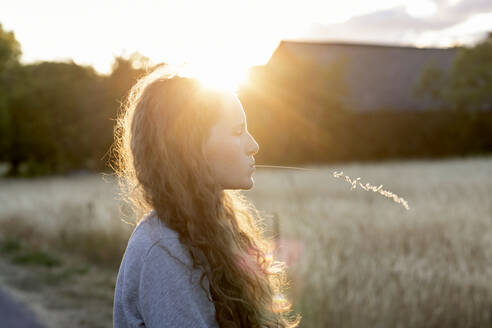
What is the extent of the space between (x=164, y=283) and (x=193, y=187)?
0.30m

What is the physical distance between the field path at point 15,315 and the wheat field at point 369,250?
1.48 metres

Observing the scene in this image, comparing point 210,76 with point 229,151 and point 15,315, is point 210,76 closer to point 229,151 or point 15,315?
point 229,151

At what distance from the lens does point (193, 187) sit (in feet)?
4.66

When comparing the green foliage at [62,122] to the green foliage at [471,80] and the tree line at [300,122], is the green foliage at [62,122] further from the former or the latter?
the green foliage at [471,80]

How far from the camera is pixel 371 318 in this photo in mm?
3887

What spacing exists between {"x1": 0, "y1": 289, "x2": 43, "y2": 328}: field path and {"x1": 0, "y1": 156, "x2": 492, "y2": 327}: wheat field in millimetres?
1476

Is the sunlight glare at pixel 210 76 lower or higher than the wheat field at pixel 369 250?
higher

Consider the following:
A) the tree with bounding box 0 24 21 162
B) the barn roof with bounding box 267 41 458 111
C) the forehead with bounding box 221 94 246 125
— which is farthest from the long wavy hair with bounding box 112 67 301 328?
the barn roof with bounding box 267 41 458 111

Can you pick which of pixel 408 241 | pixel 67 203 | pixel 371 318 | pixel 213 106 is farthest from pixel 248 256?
pixel 67 203

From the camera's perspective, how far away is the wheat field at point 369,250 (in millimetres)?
4004

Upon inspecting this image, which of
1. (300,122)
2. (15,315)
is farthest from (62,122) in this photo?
(15,315)

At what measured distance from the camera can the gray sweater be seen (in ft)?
4.09

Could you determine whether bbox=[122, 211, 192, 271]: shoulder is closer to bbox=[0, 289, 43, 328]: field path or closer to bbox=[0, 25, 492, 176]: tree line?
bbox=[0, 289, 43, 328]: field path

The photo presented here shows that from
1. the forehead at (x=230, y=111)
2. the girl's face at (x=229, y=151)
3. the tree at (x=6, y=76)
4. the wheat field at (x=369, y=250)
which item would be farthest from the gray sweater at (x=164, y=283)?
the tree at (x=6, y=76)
